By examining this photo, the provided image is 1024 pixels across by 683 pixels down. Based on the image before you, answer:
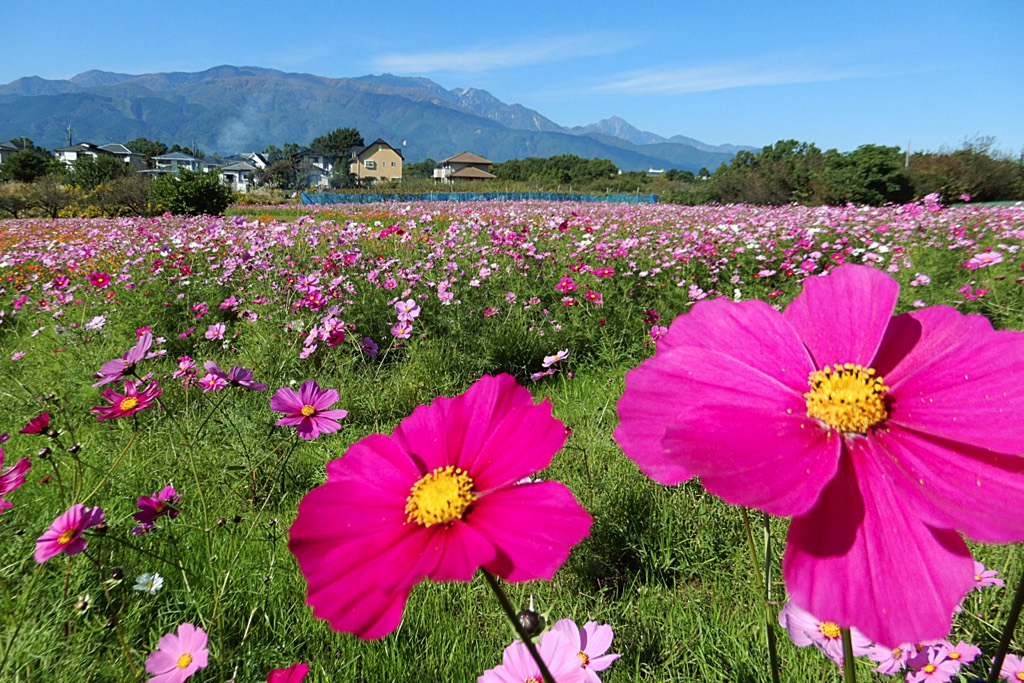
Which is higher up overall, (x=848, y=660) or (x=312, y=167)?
(x=848, y=660)

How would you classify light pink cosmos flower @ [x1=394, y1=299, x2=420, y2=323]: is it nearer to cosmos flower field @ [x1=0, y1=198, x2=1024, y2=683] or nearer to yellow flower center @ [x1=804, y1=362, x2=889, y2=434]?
cosmos flower field @ [x1=0, y1=198, x2=1024, y2=683]

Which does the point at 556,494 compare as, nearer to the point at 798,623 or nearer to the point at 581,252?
the point at 798,623

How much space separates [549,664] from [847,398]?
1.39 ft

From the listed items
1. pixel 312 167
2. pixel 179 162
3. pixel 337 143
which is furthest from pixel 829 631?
pixel 337 143

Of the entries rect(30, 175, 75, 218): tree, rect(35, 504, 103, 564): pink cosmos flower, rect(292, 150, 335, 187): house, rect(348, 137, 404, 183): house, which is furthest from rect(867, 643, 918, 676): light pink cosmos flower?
rect(348, 137, 404, 183): house

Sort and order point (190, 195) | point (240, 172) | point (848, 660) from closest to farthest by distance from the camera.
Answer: point (848, 660), point (190, 195), point (240, 172)

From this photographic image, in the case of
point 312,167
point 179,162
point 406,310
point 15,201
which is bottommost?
point 179,162

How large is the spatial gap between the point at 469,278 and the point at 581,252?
48.6 inches

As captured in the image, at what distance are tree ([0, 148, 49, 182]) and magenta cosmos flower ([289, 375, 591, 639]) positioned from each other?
164 feet

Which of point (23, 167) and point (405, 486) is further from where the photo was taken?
point (23, 167)

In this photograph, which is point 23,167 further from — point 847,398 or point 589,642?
point 847,398

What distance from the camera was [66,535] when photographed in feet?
2.58

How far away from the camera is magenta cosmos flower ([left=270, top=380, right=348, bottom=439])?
3.01 feet

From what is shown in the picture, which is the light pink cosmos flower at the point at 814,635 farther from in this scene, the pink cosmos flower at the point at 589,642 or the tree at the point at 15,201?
the tree at the point at 15,201
